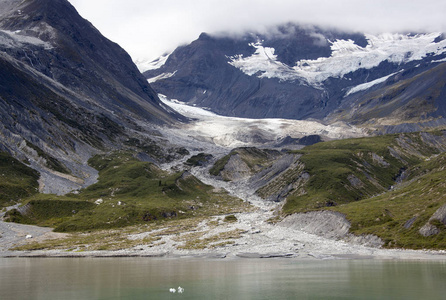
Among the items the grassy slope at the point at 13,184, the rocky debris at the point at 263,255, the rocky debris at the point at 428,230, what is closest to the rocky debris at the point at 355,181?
the rocky debris at the point at 428,230

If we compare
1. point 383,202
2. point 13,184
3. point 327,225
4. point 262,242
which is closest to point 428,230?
point 327,225

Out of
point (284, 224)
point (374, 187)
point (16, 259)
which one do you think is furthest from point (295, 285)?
point (374, 187)

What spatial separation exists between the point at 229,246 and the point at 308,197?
2885 inches

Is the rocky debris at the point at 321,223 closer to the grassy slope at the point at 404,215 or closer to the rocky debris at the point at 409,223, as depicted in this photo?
the grassy slope at the point at 404,215

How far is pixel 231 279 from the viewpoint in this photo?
66250mm

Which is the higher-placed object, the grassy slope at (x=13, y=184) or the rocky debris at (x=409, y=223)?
the grassy slope at (x=13, y=184)

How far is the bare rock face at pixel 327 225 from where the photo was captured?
101012 millimetres

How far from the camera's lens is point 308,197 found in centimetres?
17288

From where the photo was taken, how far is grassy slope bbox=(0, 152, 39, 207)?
16823 centimetres

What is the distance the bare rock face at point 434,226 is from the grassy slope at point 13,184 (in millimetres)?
134769

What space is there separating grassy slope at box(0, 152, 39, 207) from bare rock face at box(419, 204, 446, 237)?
442 feet

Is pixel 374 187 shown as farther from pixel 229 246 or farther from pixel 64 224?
pixel 64 224

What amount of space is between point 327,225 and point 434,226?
3393cm

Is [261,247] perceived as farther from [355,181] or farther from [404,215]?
[355,181]
